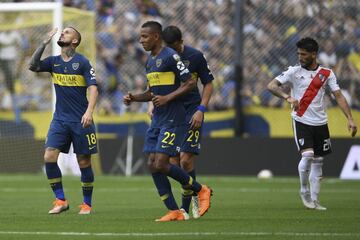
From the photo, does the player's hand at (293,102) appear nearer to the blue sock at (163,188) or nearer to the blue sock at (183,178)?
the blue sock at (183,178)

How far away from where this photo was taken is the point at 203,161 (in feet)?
78.9

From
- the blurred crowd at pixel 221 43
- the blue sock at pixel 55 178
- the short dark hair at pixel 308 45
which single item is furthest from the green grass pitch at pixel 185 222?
the blurred crowd at pixel 221 43

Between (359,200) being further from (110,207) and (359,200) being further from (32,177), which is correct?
(32,177)

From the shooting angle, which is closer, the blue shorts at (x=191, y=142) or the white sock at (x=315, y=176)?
the blue shorts at (x=191, y=142)

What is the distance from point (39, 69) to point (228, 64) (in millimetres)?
13013

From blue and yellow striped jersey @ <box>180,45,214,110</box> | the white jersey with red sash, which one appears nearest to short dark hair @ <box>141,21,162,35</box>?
blue and yellow striped jersey @ <box>180,45,214,110</box>

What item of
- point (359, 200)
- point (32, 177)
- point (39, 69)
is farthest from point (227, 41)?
point (39, 69)

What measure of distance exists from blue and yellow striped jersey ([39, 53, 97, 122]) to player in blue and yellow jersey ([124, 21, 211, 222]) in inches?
60.4

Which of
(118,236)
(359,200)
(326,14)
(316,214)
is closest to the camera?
(118,236)

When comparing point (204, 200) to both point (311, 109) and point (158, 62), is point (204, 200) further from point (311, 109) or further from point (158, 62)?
point (311, 109)

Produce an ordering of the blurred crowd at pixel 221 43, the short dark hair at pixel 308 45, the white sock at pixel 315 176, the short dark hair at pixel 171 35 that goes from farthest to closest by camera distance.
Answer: the blurred crowd at pixel 221 43
the white sock at pixel 315 176
the short dark hair at pixel 308 45
the short dark hair at pixel 171 35

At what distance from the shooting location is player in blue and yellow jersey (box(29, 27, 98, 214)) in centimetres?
1314

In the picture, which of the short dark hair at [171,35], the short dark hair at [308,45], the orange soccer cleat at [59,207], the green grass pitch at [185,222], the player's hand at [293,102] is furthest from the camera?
the short dark hair at [308,45]

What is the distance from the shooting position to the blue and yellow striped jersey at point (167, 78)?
11.7 meters
